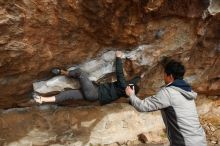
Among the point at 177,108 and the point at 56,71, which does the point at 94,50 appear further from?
the point at 177,108

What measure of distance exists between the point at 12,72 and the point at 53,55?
63 cm

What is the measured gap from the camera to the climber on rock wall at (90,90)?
233 inches

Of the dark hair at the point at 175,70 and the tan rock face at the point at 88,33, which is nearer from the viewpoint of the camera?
the dark hair at the point at 175,70

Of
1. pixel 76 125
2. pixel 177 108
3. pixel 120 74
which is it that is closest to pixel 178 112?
pixel 177 108

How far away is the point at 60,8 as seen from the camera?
17.2 feet

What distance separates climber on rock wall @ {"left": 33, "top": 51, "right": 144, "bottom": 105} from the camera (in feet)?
19.5

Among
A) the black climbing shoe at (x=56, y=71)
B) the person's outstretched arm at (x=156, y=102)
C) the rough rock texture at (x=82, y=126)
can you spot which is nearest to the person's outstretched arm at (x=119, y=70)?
the black climbing shoe at (x=56, y=71)

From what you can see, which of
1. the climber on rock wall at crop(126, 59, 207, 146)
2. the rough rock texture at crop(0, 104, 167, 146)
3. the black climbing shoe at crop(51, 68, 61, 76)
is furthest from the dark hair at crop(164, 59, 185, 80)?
the rough rock texture at crop(0, 104, 167, 146)

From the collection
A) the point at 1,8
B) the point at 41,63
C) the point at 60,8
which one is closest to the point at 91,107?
the point at 41,63

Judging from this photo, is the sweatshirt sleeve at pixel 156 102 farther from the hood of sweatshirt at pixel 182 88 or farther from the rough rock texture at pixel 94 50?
the rough rock texture at pixel 94 50

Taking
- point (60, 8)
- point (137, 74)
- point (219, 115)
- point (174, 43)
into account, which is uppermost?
point (60, 8)

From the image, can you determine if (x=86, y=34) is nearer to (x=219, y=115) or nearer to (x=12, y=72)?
(x=12, y=72)

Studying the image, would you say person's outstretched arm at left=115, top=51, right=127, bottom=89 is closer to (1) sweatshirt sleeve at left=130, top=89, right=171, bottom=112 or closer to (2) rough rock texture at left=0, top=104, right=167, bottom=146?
(2) rough rock texture at left=0, top=104, right=167, bottom=146

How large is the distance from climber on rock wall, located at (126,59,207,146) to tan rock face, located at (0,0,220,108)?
1414 mm
